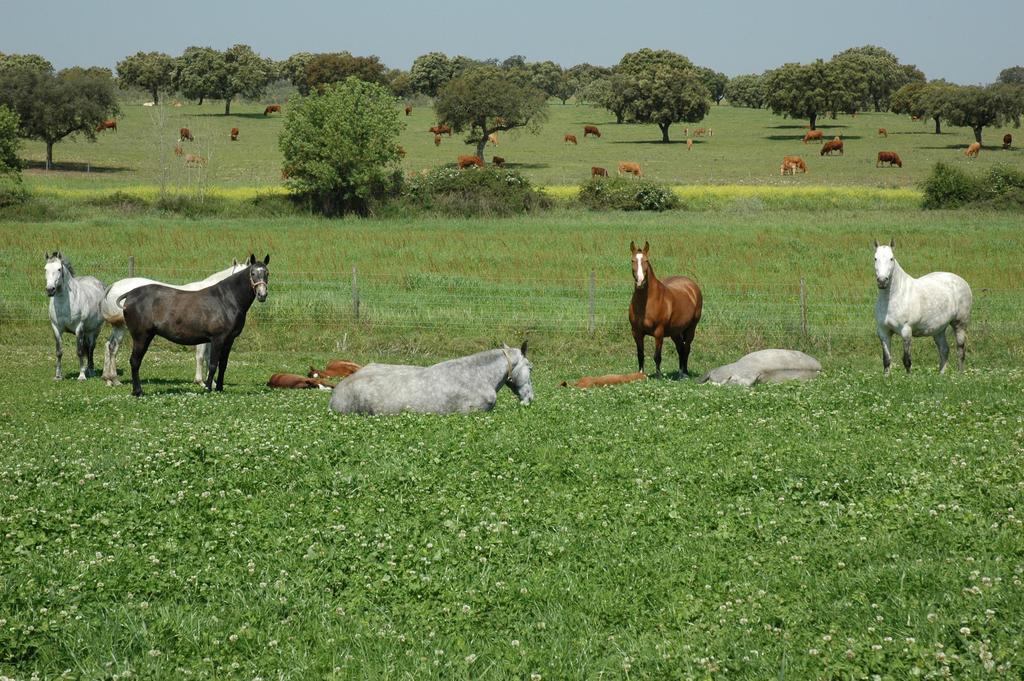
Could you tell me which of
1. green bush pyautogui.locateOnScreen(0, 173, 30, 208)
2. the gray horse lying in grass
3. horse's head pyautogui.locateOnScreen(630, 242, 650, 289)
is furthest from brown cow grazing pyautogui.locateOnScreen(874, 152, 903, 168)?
the gray horse lying in grass

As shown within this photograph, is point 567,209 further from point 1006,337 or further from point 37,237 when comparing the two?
point 1006,337

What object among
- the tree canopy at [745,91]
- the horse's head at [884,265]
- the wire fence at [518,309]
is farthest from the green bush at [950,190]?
the tree canopy at [745,91]

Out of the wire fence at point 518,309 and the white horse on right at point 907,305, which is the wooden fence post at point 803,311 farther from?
the white horse on right at point 907,305

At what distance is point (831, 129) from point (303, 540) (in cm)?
11214

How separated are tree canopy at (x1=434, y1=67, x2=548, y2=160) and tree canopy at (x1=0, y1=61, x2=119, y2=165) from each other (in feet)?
87.0

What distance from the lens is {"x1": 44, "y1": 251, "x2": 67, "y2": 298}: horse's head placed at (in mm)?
22312

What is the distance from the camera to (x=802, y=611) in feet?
28.7

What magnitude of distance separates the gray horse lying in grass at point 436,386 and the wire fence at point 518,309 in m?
12.2

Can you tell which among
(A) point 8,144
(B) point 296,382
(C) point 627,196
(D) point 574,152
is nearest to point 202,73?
(D) point 574,152

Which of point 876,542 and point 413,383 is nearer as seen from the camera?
point 876,542

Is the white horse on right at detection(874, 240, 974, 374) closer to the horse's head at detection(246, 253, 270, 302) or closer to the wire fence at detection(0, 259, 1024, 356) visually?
the wire fence at detection(0, 259, 1024, 356)

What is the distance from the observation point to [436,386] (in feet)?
51.5

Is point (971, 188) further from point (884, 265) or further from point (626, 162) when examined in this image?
point (884, 265)

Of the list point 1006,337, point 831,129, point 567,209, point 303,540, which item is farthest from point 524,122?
point 303,540
